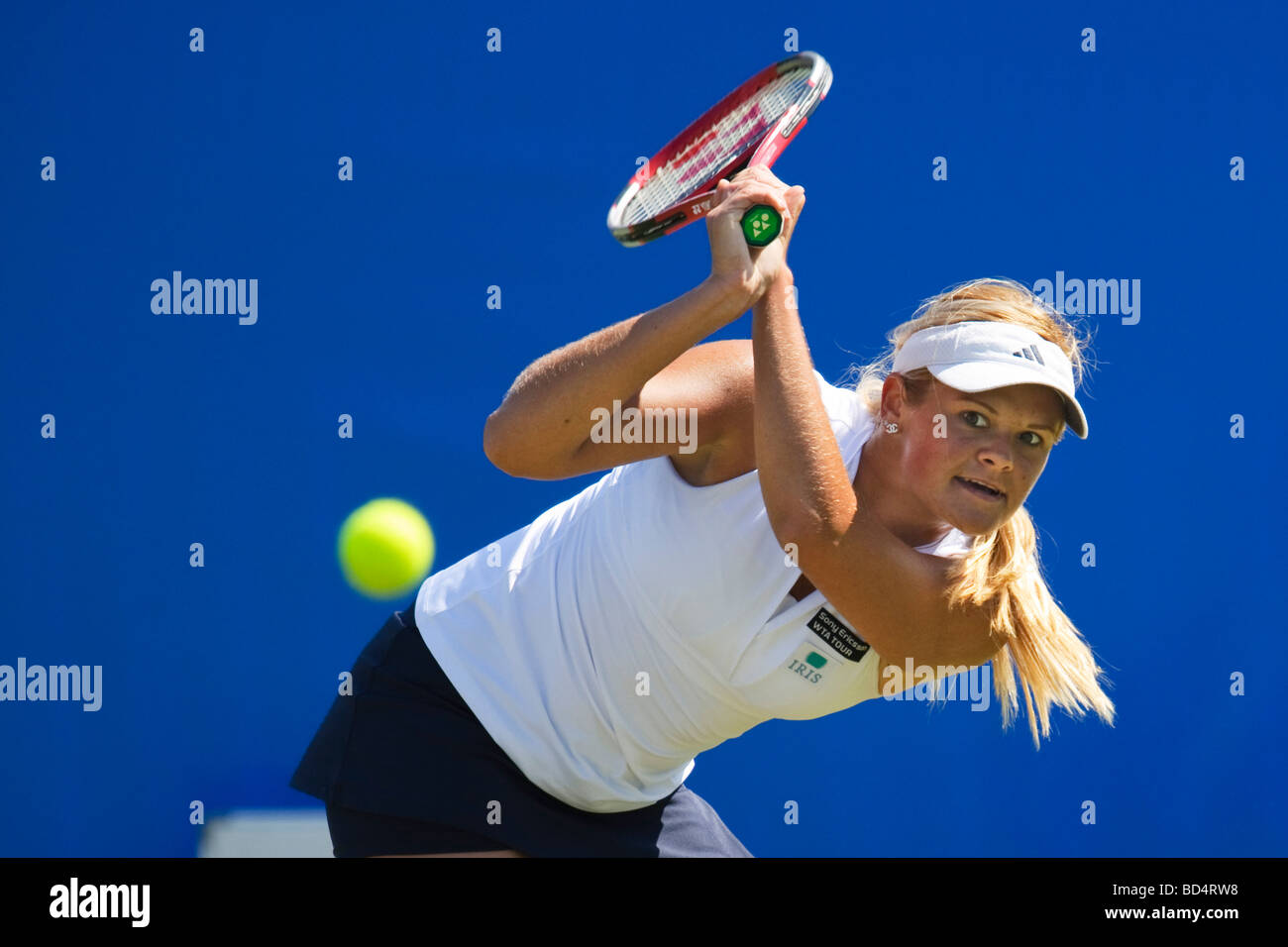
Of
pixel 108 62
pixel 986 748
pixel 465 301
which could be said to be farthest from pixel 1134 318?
pixel 108 62

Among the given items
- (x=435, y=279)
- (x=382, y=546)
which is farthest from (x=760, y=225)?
(x=382, y=546)

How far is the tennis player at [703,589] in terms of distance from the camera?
1.70 metres

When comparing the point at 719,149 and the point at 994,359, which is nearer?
the point at 994,359

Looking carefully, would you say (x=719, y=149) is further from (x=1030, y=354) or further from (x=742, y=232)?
(x=1030, y=354)

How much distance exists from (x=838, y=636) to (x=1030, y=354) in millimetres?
463

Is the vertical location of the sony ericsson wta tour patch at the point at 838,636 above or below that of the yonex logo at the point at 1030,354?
below

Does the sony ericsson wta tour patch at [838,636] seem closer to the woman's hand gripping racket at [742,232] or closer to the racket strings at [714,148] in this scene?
the woman's hand gripping racket at [742,232]

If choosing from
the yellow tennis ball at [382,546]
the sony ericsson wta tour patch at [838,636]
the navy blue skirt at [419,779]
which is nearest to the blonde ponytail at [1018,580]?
the sony ericsson wta tour patch at [838,636]

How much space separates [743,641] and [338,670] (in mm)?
1533

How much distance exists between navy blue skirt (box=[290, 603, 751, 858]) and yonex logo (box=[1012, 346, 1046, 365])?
0.90 meters

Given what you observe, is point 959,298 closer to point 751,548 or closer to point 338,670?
point 751,548

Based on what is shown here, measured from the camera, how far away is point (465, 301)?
304 centimetres

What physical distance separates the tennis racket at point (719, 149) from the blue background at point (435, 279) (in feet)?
2.96

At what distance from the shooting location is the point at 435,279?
3.03m
